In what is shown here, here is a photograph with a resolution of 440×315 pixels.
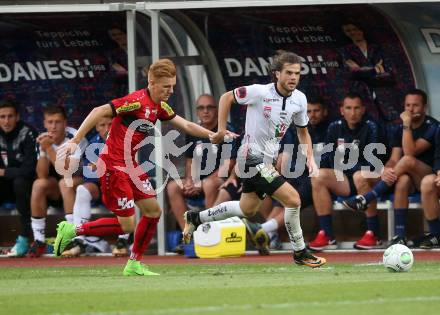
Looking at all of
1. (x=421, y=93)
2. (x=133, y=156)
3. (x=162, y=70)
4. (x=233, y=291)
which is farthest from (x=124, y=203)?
(x=421, y=93)

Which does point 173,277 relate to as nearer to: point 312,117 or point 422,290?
point 422,290

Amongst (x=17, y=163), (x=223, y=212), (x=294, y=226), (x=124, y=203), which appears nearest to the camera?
(x=124, y=203)

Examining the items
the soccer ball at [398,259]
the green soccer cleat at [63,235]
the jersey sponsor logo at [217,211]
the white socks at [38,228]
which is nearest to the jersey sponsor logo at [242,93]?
the jersey sponsor logo at [217,211]

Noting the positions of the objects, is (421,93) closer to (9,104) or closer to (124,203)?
(124,203)

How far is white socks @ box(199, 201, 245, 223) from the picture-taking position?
461 inches

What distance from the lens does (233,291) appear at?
8.80 m

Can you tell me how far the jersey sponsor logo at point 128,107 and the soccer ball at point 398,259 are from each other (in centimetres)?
254

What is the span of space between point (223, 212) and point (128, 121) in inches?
58.6

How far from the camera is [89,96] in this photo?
1542 cm

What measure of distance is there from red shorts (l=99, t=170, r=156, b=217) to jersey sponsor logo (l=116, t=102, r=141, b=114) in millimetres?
545

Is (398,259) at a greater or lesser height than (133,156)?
lesser

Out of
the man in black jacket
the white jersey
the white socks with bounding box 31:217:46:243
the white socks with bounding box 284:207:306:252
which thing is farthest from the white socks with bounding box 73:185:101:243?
the white socks with bounding box 284:207:306:252

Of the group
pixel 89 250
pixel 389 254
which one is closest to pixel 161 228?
pixel 89 250

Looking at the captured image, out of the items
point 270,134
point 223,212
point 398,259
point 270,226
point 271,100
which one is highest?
point 271,100
